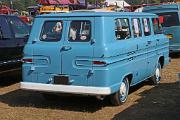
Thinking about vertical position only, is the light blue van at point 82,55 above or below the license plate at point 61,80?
above

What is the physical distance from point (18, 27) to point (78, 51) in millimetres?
3972

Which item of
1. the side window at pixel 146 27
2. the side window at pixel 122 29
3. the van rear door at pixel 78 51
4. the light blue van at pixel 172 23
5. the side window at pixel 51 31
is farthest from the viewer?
the light blue van at pixel 172 23

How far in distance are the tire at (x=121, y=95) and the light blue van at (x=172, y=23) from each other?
Answer: 27.5ft

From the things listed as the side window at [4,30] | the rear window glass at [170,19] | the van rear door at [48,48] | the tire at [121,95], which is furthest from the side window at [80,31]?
the rear window glass at [170,19]

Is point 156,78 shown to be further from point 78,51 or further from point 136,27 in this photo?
point 78,51

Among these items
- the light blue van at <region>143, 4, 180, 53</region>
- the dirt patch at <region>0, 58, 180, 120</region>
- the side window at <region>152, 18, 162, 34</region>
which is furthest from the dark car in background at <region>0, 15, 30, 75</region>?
the light blue van at <region>143, 4, 180, 53</region>

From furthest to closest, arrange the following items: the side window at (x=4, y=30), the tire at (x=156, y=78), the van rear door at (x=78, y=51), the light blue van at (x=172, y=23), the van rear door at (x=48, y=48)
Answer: the light blue van at (x=172, y=23)
the tire at (x=156, y=78)
the side window at (x=4, y=30)
the van rear door at (x=48, y=48)
the van rear door at (x=78, y=51)

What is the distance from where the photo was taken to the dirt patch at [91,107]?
7.52 meters

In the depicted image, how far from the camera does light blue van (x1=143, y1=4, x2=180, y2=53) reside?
16484mm

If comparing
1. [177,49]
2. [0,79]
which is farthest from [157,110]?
[177,49]

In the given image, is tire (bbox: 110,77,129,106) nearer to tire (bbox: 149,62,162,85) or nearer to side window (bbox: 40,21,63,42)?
side window (bbox: 40,21,63,42)

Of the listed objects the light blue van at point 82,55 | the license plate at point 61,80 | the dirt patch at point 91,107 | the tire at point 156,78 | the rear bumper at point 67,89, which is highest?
the light blue van at point 82,55

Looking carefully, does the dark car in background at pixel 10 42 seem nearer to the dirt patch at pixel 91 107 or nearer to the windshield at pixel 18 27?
the windshield at pixel 18 27

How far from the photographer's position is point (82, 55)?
7.55 meters
